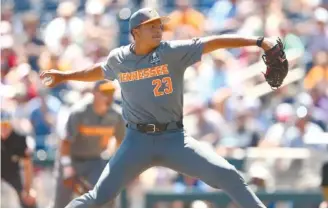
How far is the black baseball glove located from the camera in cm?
729

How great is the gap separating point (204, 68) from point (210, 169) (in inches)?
245

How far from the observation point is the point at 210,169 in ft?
24.0

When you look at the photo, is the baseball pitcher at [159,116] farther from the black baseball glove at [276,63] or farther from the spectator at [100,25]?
the spectator at [100,25]

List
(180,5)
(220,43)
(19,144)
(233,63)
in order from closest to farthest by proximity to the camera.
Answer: (220,43)
(19,144)
(233,63)
(180,5)

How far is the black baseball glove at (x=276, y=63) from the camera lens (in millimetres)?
7285

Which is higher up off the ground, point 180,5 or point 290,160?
point 180,5

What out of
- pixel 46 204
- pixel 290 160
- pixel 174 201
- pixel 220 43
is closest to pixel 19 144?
pixel 46 204

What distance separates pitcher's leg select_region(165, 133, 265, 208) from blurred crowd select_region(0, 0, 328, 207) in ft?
11.3

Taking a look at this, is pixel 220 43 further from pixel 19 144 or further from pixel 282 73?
pixel 19 144

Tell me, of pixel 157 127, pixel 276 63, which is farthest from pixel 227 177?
pixel 276 63

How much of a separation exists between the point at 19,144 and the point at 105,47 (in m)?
2.70

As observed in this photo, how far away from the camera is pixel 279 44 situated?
24.0ft

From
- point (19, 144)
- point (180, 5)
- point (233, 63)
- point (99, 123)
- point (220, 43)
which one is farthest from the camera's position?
point (180, 5)

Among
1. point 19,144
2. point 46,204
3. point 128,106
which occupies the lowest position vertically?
point 46,204
